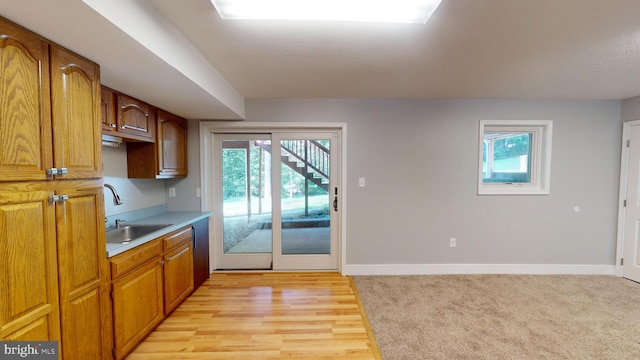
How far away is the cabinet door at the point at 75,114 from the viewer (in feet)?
4.20

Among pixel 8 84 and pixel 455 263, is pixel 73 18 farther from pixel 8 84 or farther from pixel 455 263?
pixel 455 263

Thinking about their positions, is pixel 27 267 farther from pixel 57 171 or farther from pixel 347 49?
pixel 347 49

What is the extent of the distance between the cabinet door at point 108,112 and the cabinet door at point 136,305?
3.67 ft

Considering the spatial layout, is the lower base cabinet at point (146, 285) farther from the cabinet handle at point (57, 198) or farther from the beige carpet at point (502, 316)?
the beige carpet at point (502, 316)

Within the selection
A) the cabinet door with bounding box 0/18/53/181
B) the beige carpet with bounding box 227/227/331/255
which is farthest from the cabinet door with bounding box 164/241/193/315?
the cabinet door with bounding box 0/18/53/181

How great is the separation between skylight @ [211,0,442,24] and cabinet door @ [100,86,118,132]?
47.8 inches

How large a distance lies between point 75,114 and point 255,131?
194 centimetres

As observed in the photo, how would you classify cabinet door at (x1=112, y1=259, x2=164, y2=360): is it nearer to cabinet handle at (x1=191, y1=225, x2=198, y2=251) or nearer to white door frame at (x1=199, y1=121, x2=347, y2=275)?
cabinet handle at (x1=191, y1=225, x2=198, y2=251)

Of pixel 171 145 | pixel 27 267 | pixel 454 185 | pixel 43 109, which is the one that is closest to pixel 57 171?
pixel 43 109

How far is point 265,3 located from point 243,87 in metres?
1.45

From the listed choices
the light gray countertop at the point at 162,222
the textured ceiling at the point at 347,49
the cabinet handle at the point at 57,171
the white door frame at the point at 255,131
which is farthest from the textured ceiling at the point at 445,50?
the light gray countertop at the point at 162,222

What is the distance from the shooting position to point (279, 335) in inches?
81.8

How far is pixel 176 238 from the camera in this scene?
2420 millimetres

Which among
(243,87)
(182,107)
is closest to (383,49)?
(243,87)
